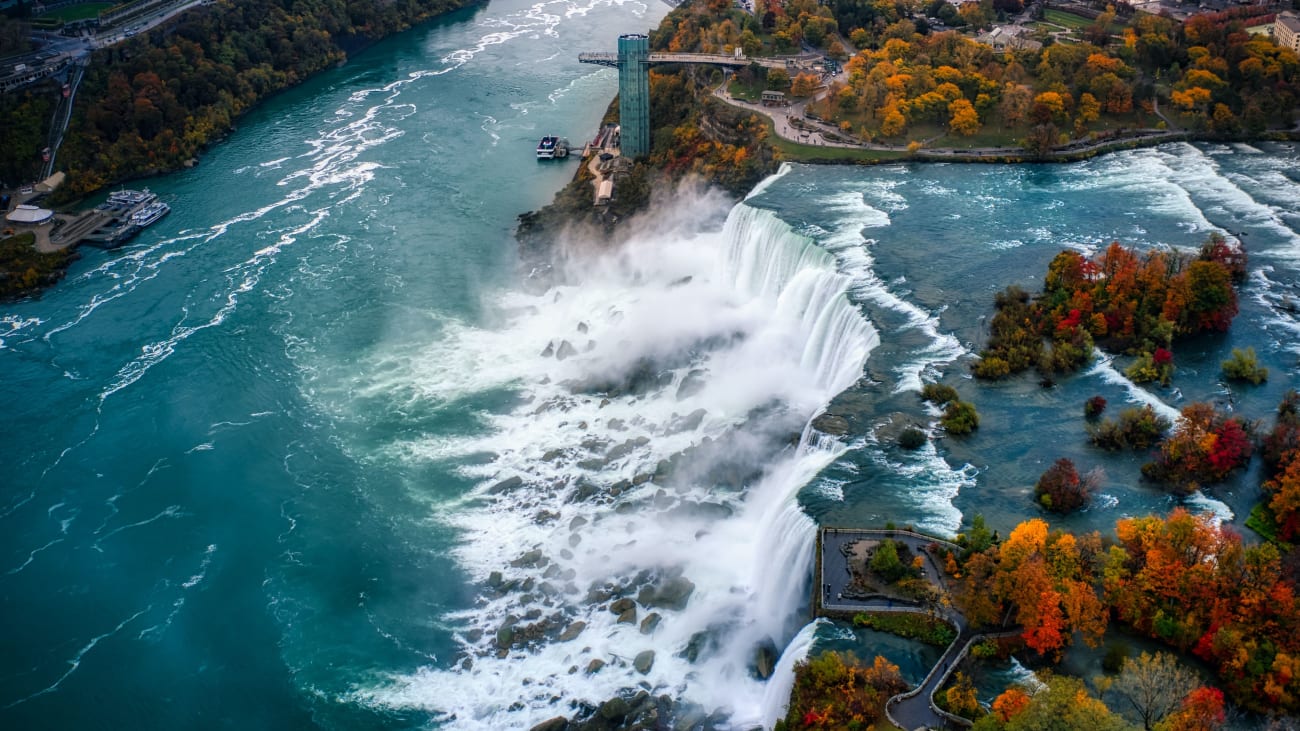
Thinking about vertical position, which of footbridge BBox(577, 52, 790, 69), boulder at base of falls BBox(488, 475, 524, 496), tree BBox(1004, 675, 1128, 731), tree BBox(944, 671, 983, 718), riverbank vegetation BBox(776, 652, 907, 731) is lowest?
boulder at base of falls BBox(488, 475, 524, 496)

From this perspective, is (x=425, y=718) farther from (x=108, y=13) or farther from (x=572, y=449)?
(x=108, y=13)

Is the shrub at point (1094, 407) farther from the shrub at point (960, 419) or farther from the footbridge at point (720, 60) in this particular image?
the footbridge at point (720, 60)

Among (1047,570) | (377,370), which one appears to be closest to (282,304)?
(377,370)

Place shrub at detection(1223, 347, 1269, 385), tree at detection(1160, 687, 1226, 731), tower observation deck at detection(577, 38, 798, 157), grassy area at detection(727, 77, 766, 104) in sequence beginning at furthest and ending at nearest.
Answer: tower observation deck at detection(577, 38, 798, 157) < grassy area at detection(727, 77, 766, 104) < shrub at detection(1223, 347, 1269, 385) < tree at detection(1160, 687, 1226, 731)

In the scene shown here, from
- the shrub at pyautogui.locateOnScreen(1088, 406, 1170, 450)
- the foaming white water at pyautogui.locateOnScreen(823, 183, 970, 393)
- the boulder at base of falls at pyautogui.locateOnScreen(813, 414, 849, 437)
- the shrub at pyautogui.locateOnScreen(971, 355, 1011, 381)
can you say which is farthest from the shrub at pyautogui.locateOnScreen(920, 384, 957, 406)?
the shrub at pyautogui.locateOnScreen(1088, 406, 1170, 450)

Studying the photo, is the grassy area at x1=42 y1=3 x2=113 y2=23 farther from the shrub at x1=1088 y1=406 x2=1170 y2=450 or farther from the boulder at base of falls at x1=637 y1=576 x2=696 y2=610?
the shrub at x1=1088 y1=406 x2=1170 y2=450

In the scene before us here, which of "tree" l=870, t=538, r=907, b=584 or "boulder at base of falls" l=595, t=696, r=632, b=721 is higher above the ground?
"tree" l=870, t=538, r=907, b=584
